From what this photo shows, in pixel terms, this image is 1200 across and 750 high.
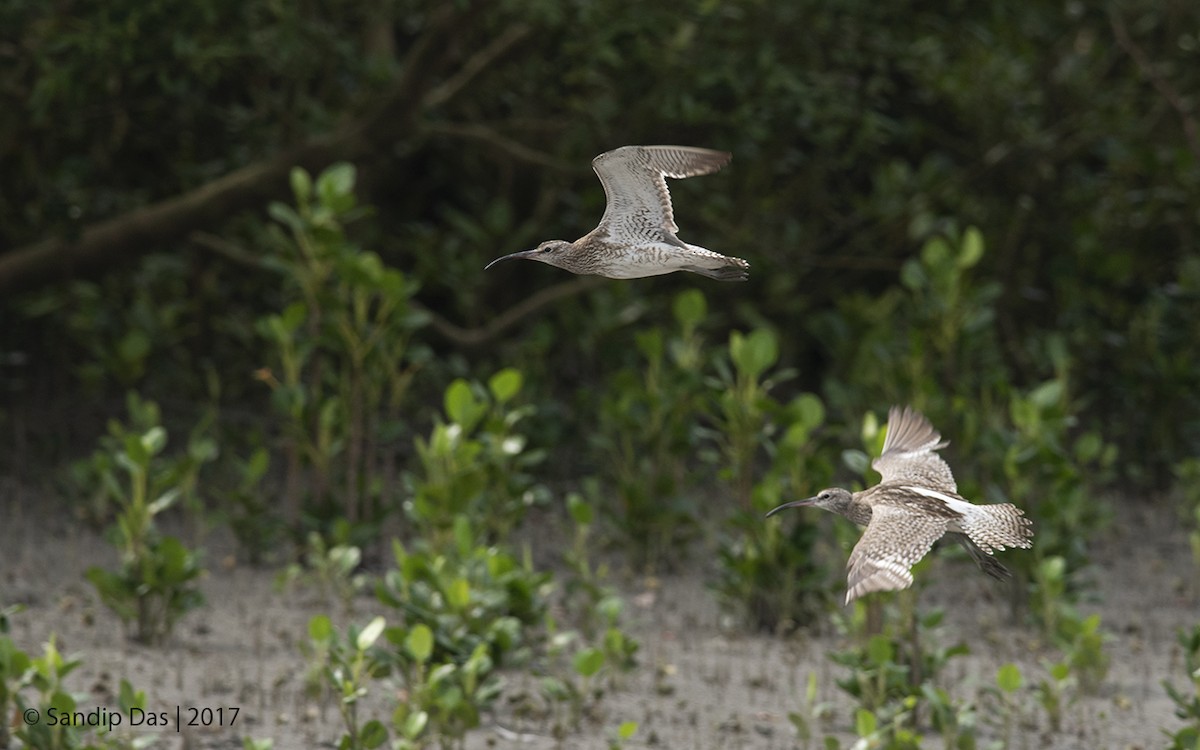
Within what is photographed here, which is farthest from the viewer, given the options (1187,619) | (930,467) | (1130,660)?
(1187,619)

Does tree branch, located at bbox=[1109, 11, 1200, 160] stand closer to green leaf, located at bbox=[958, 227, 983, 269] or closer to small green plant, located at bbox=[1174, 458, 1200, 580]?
small green plant, located at bbox=[1174, 458, 1200, 580]

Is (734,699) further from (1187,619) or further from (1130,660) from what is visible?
(1187,619)

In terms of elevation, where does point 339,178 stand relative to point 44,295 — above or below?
above

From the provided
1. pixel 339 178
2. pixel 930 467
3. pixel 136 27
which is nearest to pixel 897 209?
pixel 339 178

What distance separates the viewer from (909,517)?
12.4 ft

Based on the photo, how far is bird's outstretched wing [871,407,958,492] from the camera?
14.5ft

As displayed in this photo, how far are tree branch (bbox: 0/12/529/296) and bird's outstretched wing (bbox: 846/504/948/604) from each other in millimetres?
4652

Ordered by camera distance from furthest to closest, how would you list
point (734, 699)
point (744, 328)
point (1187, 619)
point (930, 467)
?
point (744, 328), point (1187, 619), point (734, 699), point (930, 467)

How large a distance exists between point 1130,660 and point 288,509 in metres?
3.87

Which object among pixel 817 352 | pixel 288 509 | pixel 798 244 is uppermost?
pixel 798 244

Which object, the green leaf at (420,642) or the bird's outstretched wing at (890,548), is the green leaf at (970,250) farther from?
the bird's outstretched wing at (890,548)

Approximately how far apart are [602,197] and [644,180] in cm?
547

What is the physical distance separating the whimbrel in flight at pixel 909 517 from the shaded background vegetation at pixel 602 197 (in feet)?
6.00

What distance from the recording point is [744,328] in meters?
10.6
